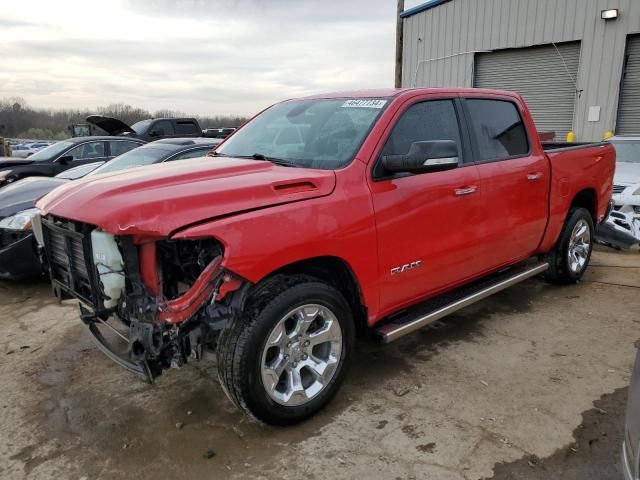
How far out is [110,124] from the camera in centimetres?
1410

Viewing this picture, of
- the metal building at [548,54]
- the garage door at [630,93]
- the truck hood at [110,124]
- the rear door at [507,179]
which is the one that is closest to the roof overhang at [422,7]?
the metal building at [548,54]

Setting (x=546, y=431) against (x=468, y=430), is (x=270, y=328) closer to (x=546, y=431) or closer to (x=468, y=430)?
(x=468, y=430)

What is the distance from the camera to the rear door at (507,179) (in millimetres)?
4098

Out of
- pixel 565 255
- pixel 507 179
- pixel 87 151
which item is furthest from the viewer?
pixel 87 151

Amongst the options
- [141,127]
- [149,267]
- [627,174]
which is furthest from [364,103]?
[141,127]

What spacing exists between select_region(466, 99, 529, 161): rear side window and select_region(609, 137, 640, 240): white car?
356 centimetres

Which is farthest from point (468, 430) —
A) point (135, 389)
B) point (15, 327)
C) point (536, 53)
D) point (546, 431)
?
point (536, 53)

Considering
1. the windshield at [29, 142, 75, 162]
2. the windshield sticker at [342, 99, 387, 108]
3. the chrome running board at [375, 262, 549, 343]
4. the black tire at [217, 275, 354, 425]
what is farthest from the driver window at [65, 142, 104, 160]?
the black tire at [217, 275, 354, 425]

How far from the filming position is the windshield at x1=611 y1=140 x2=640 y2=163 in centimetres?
842

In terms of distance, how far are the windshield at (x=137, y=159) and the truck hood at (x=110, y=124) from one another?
7.65m

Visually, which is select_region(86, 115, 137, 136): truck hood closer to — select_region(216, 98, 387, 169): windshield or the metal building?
the metal building

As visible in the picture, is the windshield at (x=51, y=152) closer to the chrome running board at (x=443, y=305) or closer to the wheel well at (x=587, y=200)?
the chrome running board at (x=443, y=305)

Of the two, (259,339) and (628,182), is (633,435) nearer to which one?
(259,339)

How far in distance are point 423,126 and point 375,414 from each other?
2.00 metres
